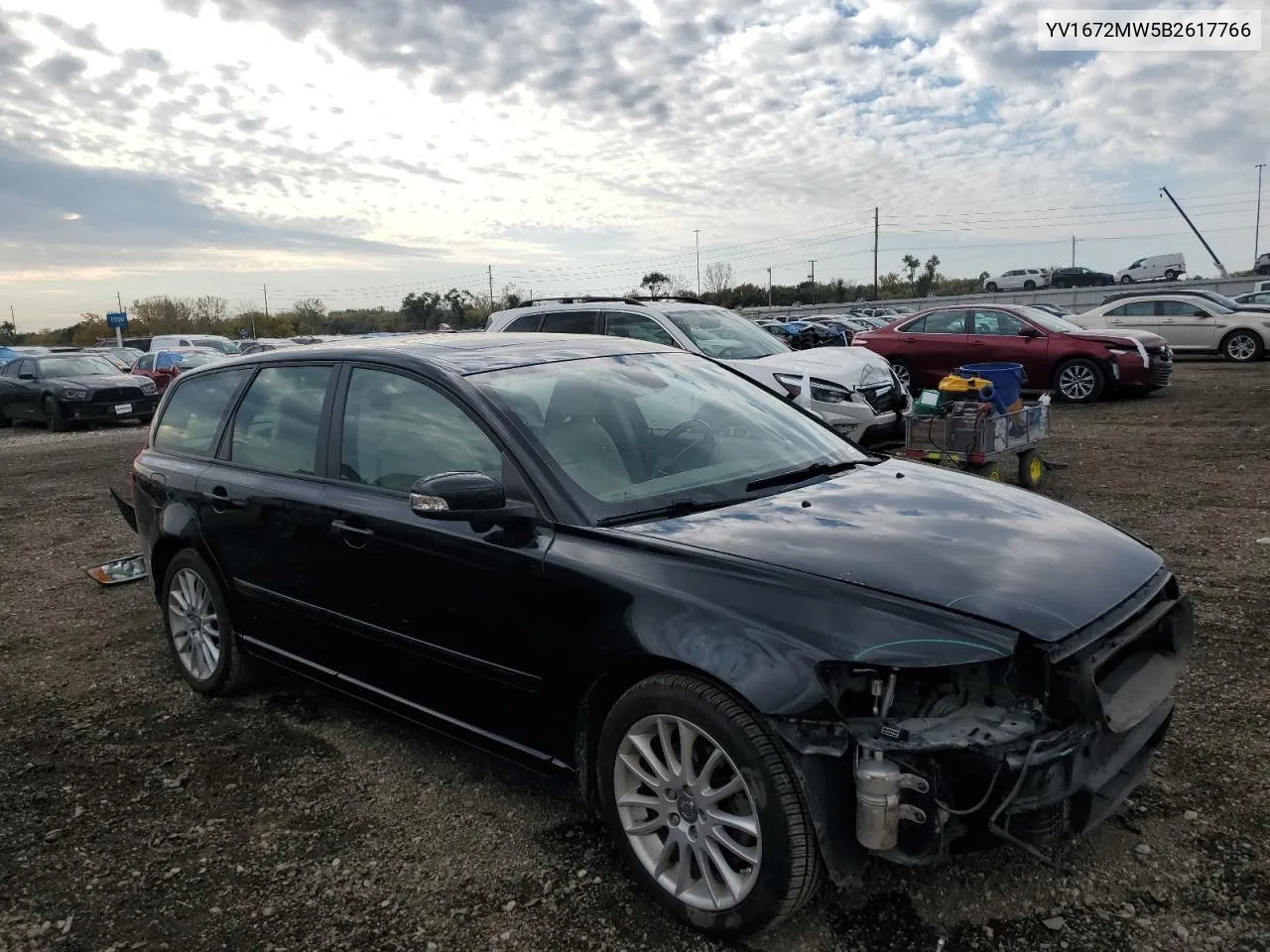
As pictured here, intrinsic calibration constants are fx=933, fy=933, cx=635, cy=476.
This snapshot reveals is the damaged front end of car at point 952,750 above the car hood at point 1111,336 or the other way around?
the other way around

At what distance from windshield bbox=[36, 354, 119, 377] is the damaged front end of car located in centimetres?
2001

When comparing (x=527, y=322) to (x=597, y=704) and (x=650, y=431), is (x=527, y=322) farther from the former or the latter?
(x=597, y=704)

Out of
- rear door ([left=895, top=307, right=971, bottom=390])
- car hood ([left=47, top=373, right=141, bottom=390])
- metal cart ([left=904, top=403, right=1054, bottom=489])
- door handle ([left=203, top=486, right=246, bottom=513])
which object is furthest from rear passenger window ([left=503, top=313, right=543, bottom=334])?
car hood ([left=47, top=373, right=141, bottom=390])

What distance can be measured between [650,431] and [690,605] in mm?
1041

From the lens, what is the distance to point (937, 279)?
264ft

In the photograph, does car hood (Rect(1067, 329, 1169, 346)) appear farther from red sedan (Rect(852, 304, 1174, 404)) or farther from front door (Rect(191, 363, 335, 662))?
front door (Rect(191, 363, 335, 662))

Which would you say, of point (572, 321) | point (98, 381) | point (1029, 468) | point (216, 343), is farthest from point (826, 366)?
point (216, 343)

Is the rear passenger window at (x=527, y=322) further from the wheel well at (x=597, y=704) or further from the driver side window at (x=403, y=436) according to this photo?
the wheel well at (x=597, y=704)

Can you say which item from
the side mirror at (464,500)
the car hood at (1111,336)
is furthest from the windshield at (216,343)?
the side mirror at (464,500)

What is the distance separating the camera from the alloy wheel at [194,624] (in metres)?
4.29

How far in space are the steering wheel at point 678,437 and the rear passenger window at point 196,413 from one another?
216 centimetres

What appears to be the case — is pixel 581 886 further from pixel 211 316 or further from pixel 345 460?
pixel 211 316

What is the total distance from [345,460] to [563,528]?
118 cm

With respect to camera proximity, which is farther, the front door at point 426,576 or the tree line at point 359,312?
the tree line at point 359,312
